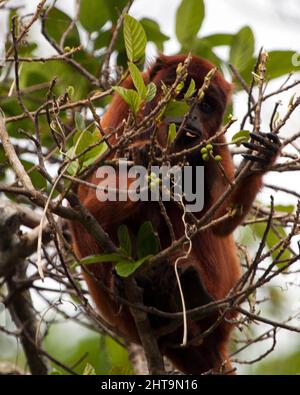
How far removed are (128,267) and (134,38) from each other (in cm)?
142

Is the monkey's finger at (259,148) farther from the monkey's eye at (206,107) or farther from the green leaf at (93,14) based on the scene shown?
the green leaf at (93,14)

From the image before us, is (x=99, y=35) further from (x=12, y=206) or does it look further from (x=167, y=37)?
(x=12, y=206)

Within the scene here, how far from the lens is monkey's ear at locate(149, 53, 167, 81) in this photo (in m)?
6.64

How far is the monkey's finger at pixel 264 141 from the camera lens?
4872 millimetres

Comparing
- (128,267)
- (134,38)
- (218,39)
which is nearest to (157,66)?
(218,39)

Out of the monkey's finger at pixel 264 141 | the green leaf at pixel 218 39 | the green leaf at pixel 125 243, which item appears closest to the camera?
the monkey's finger at pixel 264 141

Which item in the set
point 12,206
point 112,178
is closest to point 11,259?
point 12,206

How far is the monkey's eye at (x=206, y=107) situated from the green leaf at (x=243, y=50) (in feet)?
2.37

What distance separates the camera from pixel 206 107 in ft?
21.3

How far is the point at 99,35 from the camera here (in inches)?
283

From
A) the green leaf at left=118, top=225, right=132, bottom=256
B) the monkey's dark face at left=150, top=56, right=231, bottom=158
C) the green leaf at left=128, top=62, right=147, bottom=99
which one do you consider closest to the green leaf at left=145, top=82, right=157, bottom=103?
the green leaf at left=128, top=62, right=147, bottom=99

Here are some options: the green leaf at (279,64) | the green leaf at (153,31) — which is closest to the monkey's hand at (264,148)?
the green leaf at (279,64)

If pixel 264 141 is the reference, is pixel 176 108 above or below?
→ above

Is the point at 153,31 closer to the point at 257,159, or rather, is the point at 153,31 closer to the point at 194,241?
the point at 194,241
